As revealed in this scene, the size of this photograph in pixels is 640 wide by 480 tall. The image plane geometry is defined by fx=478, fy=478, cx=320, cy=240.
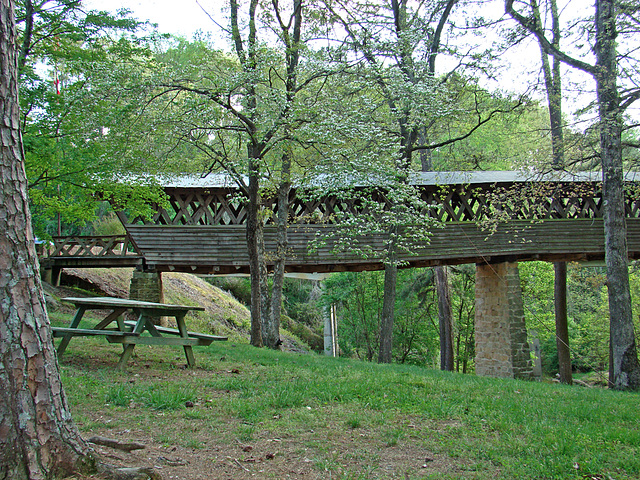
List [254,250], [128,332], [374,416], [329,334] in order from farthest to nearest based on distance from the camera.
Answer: [329,334] < [254,250] < [128,332] < [374,416]

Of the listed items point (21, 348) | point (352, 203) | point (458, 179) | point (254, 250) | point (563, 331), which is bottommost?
point (563, 331)

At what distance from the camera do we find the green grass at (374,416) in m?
3.08

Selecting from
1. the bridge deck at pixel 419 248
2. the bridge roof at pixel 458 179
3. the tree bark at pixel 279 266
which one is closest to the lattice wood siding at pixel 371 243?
the bridge deck at pixel 419 248

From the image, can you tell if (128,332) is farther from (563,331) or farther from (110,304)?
(563,331)

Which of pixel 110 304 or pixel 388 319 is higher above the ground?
pixel 110 304

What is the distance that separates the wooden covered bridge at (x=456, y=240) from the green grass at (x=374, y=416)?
7.18 meters

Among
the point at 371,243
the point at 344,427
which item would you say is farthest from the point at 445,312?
the point at 344,427

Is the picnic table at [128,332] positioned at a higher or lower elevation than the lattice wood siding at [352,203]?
lower

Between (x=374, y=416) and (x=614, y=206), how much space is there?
840cm

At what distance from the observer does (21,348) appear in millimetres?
2188

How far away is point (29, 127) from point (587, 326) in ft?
81.6

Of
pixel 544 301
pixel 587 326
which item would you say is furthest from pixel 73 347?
pixel 587 326

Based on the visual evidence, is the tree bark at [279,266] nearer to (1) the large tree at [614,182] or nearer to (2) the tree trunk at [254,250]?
(2) the tree trunk at [254,250]

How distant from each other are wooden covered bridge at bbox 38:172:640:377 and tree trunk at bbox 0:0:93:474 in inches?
404
